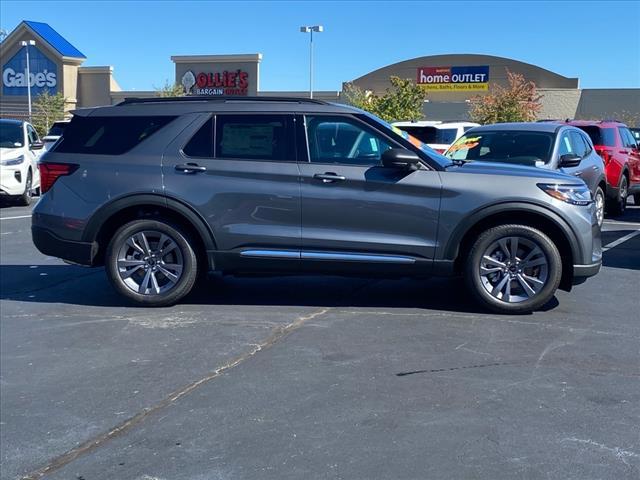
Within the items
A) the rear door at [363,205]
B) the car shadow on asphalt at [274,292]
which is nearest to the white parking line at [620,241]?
the car shadow on asphalt at [274,292]

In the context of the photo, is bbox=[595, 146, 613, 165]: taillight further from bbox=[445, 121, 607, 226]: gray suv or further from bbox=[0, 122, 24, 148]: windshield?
bbox=[0, 122, 24, 148]: windshield

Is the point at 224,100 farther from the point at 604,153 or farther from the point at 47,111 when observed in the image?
the point at 47,111

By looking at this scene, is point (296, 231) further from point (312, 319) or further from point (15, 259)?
point (15, 259)

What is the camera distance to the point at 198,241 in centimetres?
702

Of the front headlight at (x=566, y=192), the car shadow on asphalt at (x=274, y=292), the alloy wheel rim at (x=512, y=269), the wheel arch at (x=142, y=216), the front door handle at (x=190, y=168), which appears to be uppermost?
the front door handle at (x=190, y=168)

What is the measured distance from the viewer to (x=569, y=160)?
1001cm

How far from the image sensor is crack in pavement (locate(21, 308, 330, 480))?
4.05 metres

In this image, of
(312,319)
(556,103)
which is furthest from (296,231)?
(556,103)

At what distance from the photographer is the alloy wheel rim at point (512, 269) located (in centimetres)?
659

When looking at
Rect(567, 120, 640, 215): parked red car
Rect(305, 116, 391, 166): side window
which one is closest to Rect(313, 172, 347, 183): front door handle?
Rect(305, 116, 391, 166): side window

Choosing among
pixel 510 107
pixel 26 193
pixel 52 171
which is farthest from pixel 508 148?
pixel 510 107

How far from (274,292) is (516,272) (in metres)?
2.48

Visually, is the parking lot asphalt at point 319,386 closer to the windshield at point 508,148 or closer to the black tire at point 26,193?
the windshield at point 508,148

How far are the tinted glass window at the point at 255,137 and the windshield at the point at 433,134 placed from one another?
12092 millimetres
